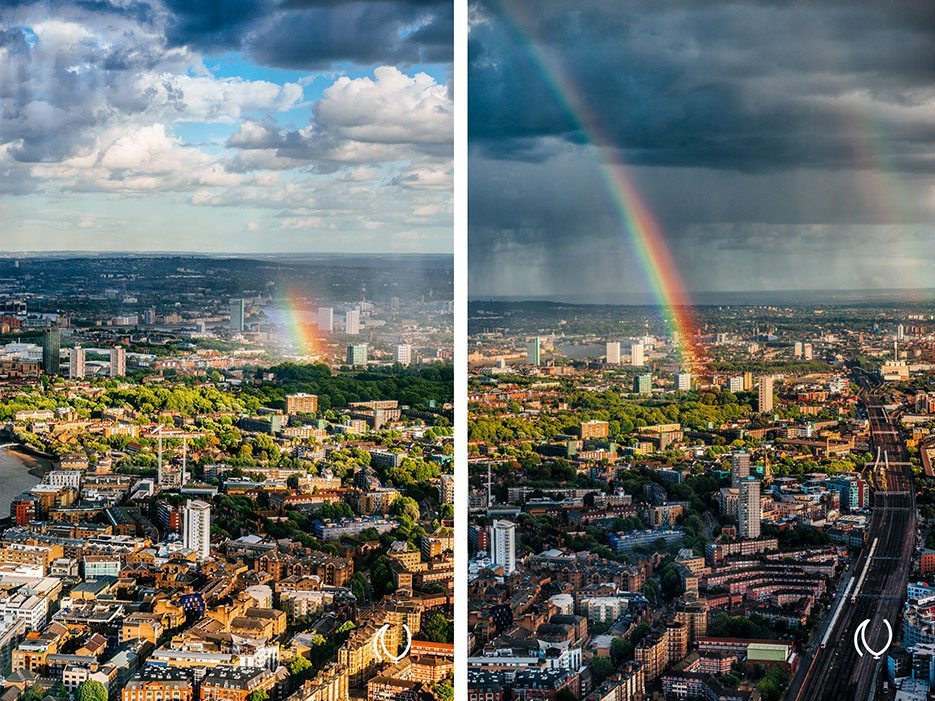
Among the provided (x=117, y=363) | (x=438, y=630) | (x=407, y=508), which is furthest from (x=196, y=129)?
(x=438, y=630)

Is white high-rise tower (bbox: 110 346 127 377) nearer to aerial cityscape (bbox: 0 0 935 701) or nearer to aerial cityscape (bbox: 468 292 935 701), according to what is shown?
aerial cityscape (bbox: 0 0 935 701)

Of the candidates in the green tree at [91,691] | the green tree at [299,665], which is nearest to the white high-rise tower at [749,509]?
the green tree at [299,665]

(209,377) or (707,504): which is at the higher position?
(209,377)

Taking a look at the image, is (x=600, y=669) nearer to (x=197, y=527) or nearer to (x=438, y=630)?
(x=438, y=630)

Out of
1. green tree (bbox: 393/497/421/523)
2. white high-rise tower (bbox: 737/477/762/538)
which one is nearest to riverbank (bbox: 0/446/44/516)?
green tree (bbox: 393/497/421/523)

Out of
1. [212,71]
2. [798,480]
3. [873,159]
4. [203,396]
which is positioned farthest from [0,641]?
[873,159]

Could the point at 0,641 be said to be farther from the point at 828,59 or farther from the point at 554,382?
the point at 828,59
